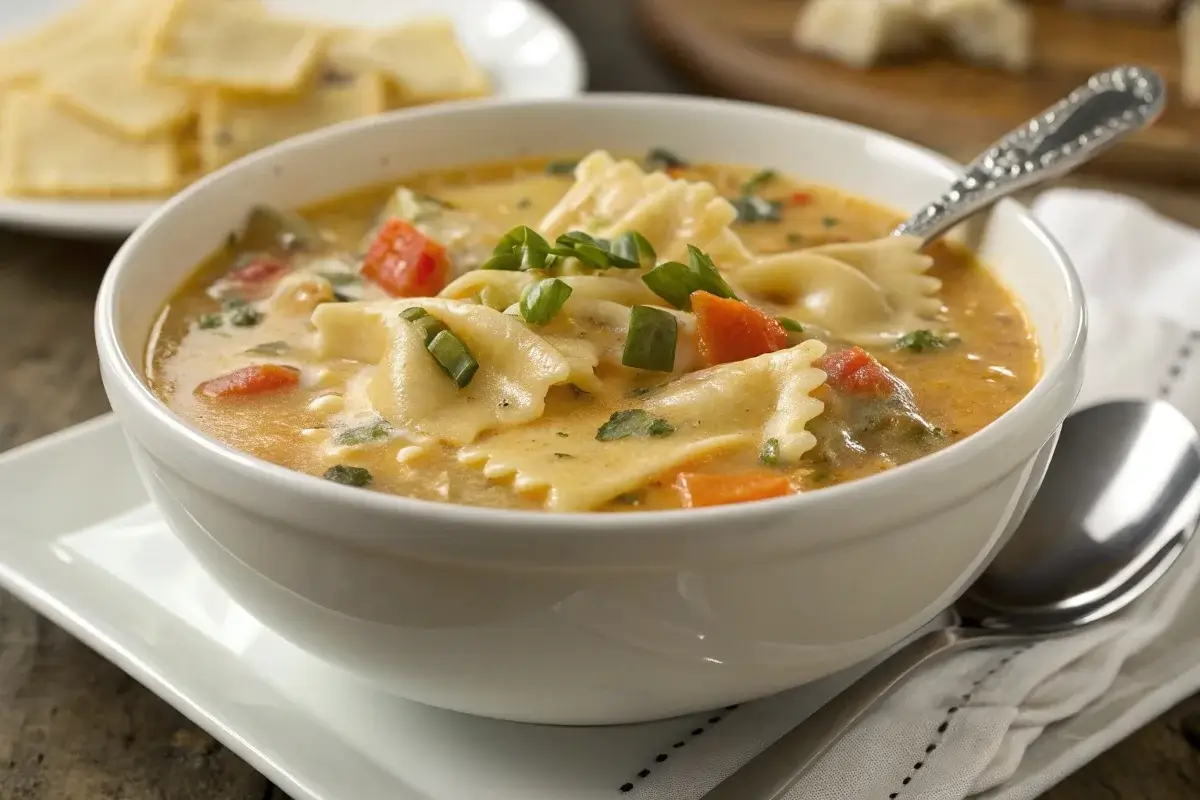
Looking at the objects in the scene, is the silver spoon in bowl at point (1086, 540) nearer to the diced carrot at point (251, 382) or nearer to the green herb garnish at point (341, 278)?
the diced carrot at point (251, 382)

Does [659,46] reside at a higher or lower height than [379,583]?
lower

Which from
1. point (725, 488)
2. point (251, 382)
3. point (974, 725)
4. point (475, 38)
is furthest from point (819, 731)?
point (475, 38)

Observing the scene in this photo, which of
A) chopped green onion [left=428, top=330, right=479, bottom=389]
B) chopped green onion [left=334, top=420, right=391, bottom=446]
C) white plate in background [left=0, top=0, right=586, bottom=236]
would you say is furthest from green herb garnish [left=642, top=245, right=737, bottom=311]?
white plate in background [left=0, top=0, right=586, bottom=236]

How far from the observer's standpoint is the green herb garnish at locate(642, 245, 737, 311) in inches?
116

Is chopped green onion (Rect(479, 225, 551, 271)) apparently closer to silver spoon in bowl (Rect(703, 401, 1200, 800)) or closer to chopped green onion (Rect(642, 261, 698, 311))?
chopped green onion (Rect(642, 261, 698, 311))

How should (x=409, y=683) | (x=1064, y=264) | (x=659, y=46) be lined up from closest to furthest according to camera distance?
(x=409, y=683) → (x=1064, y=264) → (x=659, y=46)

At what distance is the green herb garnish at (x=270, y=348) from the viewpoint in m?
3.04

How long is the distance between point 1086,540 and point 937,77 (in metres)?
3.67

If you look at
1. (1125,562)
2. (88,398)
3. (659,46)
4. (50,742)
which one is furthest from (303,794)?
(659,46)

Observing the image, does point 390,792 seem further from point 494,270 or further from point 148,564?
point 494,270

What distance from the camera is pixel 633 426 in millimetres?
2639

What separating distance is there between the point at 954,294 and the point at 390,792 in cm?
190

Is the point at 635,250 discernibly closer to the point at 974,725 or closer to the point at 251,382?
the point at 251,382

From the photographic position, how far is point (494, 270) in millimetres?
3064
